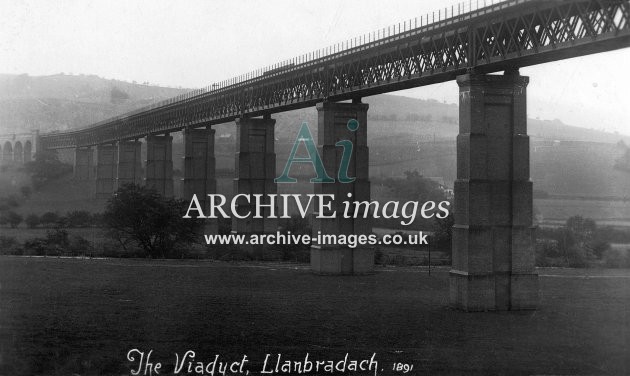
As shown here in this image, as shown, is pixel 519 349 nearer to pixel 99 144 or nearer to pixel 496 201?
pixel 496 201

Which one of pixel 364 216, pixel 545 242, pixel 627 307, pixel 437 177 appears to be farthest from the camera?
pixel 437 177

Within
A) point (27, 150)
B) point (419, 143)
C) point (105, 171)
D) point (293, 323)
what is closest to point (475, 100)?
point (293, 323)

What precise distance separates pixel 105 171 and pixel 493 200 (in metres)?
86.0

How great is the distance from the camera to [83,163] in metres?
114

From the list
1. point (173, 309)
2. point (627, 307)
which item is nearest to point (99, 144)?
point (173, 309)

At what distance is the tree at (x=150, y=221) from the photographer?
174ft

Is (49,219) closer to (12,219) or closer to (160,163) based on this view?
(12,219)

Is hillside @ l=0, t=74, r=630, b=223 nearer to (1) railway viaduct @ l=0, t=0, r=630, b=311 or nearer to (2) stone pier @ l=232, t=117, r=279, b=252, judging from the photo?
(2) stone pier @ l=232, t=117, r=279, b=252

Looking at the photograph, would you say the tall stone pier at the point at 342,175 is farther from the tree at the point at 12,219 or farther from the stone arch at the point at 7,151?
the stone arch at the point at 7,151

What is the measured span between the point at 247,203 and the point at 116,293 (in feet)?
78.2

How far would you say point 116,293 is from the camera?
106 ft

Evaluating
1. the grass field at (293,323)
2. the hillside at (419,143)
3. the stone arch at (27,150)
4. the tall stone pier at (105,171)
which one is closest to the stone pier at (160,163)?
the hillside at (419,143)

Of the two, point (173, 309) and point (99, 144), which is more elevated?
point (99, 144)

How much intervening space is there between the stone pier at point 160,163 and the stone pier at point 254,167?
25.3m
